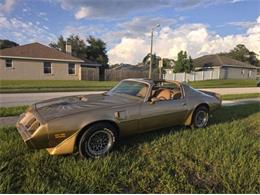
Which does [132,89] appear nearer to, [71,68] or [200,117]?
[200,117]

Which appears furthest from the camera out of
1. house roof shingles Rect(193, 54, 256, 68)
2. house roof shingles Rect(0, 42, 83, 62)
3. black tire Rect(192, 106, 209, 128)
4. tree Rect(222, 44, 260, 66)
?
tree Rect(222, 44, 260, 66)

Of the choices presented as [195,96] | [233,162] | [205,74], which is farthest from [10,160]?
[205,74]

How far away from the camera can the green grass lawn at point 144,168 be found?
125 inches

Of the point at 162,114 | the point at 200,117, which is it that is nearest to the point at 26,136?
the point at 162,114

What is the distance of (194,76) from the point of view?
1569 inches

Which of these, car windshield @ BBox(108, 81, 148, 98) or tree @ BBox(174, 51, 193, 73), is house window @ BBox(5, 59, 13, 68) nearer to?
→ tree @ BBox(174, 51, 193, 73)

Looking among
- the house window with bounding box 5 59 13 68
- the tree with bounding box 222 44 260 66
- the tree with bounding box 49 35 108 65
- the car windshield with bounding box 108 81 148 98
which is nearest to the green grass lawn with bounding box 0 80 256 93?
the house window with bounding box 5 59 13 68

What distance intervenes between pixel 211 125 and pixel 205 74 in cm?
3653

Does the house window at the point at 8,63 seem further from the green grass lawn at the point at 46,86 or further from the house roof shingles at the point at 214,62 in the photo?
the house roof shingles at the point at 214,62

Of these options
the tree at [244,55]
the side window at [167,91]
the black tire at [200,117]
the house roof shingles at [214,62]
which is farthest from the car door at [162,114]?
the tree at [244,55]

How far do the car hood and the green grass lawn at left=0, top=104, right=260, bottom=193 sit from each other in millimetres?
684

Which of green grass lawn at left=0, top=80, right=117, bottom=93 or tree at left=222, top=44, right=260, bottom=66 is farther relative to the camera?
tree at left=222, top=44, right=260, bottom=66

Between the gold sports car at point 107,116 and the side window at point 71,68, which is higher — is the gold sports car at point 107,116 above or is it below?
below

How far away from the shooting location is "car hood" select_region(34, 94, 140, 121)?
13.1ft
